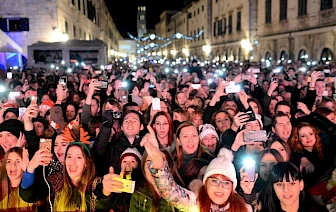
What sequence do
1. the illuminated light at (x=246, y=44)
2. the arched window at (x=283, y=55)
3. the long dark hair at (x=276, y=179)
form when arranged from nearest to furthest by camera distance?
the long dark hair at (x=276, y=179)
the arched window at (x=283, y=55)
the illuminated light at (x=246, y=44)

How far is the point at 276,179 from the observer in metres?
4.02

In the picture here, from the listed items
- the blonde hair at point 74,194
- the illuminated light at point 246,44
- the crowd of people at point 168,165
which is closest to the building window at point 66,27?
the illuminated light at point 246,44

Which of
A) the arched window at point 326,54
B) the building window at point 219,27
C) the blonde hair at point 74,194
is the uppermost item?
the building window at point 219,27

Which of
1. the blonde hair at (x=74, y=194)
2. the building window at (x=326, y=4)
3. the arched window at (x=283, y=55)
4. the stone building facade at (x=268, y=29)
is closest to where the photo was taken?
the blonde hair at (x=74, y=194)

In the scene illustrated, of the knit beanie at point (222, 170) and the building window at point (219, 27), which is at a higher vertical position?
the building window at point (219, 27)

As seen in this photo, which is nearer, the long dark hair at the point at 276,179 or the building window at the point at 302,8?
the long dark hair at the point at 276,179

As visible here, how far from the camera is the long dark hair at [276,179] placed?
400cm

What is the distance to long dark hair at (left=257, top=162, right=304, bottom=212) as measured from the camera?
3996 millimetres

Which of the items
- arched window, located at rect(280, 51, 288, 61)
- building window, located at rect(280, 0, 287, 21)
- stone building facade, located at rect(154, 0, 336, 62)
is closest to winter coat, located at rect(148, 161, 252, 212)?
stone building facade, located at rect(154, 0, 336, 62)

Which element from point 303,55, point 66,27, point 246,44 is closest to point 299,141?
point 303,55

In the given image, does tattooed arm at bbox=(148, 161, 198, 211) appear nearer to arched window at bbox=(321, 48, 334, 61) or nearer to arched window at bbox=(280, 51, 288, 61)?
arched window at bbox=(321, 48, 334, 61)

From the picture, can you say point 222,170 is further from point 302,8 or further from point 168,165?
point 302,8

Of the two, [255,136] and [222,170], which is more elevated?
[255,136]

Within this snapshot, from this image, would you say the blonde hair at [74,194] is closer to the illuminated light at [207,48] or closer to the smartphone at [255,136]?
the smartphone at [255,136]
